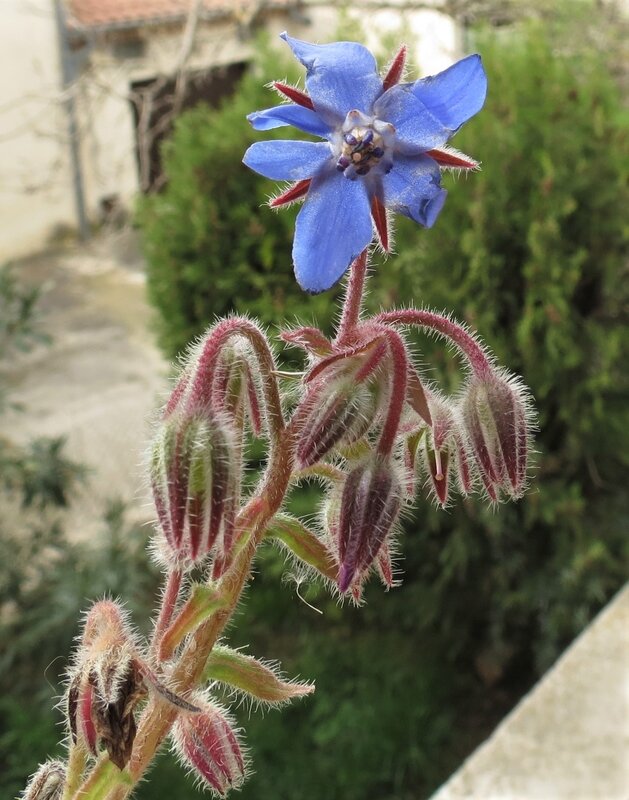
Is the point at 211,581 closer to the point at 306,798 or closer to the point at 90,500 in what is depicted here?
the point at 306,798

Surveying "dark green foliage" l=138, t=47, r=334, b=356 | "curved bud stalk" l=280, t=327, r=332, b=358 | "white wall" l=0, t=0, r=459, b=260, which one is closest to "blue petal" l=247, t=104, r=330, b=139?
"curved bud stalk" l=280, t=327, r=332, b=358

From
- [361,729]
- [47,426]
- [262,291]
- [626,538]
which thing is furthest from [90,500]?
[626,538]

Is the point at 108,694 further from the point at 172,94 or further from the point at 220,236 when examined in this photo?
the point at 172,94

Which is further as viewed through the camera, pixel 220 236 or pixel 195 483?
pixel 220 236

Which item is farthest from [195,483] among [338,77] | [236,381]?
[338,77]

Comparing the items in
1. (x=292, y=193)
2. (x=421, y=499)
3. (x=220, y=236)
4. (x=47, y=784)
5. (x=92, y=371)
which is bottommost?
(x=92, y=371)

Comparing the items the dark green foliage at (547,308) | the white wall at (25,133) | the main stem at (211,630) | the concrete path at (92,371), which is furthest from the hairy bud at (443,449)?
the white wall at (25,133)
